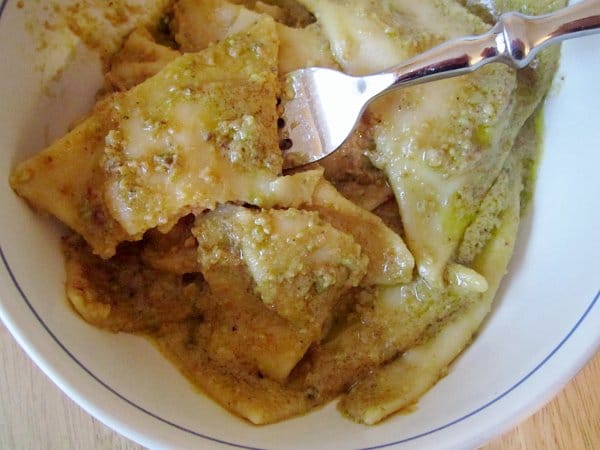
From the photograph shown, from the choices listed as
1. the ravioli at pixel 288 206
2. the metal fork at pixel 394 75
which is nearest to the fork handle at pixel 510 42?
the metal fork at pixel 394 75

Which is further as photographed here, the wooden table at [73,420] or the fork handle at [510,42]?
the wooden table at [73,420]

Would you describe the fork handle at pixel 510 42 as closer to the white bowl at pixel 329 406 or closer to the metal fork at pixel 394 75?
the metal fork at pixel 394 75

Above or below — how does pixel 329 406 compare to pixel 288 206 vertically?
below

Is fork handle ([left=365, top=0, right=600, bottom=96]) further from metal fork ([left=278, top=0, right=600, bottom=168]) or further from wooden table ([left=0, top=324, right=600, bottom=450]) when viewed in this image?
wooden table ([left=0, top=324, right=600, bottom=450])

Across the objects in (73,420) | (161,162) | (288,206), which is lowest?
(73,420)

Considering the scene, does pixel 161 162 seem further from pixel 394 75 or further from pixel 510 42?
pixel 510 42

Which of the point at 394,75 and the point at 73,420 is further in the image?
the point at 73,420

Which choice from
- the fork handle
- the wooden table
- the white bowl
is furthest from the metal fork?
the wooden table

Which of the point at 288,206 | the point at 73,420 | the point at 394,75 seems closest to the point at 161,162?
the point at 288,206
